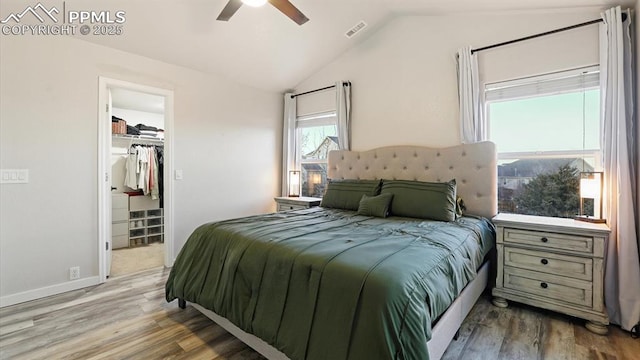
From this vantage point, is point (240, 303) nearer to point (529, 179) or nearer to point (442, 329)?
point (442, 329)

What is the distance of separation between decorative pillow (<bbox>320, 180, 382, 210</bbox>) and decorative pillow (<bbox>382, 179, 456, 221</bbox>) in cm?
30

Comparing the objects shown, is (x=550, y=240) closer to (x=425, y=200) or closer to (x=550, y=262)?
(x=550, y=262)

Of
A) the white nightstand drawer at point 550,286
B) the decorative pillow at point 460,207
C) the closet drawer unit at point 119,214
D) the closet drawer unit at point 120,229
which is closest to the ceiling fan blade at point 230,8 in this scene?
the decorative pillow at point 460,207

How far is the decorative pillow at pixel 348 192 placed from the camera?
322 cm

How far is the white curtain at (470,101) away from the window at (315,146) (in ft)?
5.99

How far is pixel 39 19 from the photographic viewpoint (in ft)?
8.26

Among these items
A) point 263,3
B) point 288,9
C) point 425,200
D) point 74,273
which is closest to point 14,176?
point 74,273

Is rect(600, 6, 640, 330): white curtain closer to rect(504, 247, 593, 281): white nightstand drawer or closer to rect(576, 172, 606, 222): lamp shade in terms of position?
rect(576, 172, 606, 222): lamp shade

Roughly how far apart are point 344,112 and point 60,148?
321 cm

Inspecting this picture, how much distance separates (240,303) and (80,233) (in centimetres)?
229

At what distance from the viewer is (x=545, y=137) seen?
274cm

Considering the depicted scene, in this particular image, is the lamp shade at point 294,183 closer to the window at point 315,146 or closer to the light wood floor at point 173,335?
the window at point 315,146

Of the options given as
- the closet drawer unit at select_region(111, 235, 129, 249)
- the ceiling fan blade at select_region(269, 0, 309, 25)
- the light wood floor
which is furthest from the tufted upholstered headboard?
the closet drawer unit at select_region(111, 235, 129, 249)

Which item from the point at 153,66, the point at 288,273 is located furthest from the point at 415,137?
the point at 153,66
